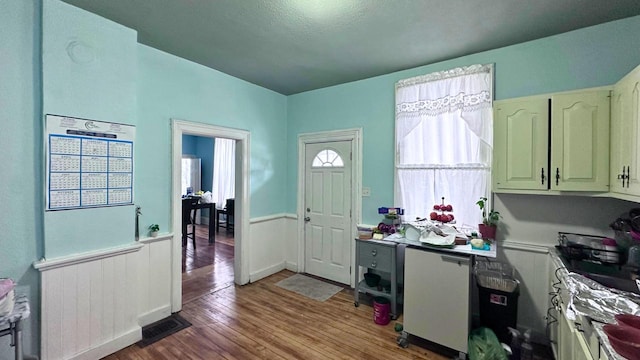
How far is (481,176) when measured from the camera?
2.69 meters

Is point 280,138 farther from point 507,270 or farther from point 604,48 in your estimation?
point 604,48

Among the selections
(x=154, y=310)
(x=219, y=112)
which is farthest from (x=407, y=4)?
(x=154, y=310)

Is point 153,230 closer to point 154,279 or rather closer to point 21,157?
point 154,279

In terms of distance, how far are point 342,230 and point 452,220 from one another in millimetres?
1456

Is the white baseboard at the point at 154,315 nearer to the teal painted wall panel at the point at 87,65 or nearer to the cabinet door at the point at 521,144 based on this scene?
the teal painted wall panel at the point at 87,65

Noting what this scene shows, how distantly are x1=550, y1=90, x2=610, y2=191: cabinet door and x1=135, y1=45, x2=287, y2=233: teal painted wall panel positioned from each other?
10.4 ft

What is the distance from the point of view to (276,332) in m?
2.57

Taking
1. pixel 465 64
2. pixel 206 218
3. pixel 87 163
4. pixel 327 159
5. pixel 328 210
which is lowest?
pixel 206 218

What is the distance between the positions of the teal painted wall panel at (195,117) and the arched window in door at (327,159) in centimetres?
60

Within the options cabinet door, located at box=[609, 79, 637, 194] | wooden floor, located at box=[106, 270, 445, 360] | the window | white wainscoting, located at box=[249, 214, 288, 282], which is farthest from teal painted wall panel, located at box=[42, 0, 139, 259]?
cabinet door, located at box=[609, 79, 637, 194]

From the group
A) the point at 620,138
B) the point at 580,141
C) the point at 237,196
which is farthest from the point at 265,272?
the point at 620,138

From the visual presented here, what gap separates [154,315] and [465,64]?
13.2 ft

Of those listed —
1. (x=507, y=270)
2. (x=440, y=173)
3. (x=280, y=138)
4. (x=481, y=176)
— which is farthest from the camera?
(x=280, y=138)

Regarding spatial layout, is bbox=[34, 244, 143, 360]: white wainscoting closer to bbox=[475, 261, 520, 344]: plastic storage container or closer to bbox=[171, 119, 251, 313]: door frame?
bbox=[171, 119, 251, 313]: door frame
